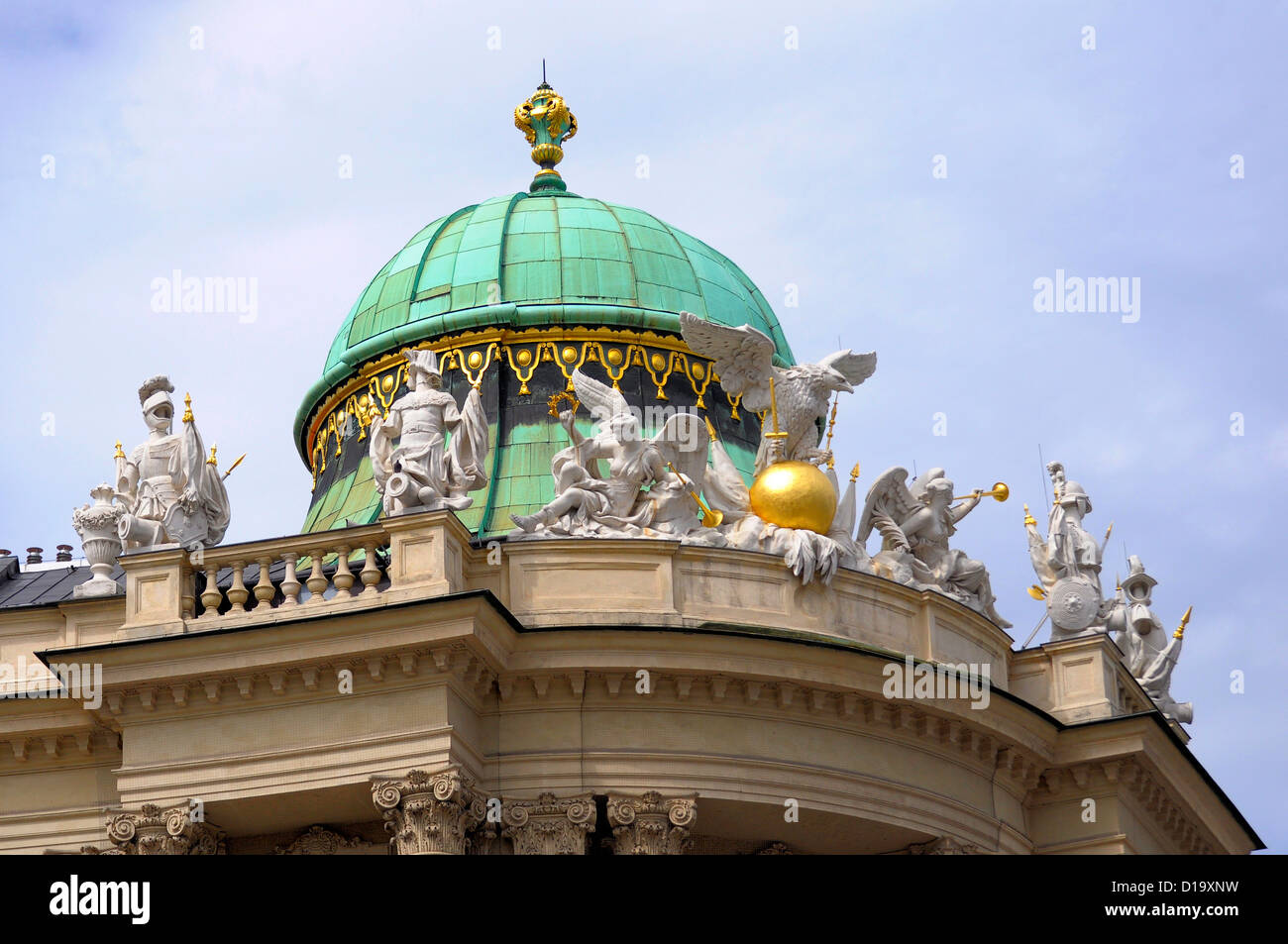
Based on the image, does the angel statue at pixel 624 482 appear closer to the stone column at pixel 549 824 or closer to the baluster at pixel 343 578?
the baluster at pixel 343 578

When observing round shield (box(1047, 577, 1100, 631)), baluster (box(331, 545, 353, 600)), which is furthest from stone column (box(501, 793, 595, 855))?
round shield (box(1047, 577, 1100, 631))

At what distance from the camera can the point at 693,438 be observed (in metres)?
32.0

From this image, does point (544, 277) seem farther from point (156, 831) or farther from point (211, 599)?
point (156, 831)

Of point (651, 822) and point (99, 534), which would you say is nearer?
point (651, 822)

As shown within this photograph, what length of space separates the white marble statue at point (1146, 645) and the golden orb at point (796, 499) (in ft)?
19.8

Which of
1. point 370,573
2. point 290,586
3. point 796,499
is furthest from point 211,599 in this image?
point 796,499

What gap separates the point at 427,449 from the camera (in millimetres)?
30641

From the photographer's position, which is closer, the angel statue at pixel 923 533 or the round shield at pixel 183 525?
the round shield at pixel 183 525

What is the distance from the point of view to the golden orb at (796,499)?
32.0m

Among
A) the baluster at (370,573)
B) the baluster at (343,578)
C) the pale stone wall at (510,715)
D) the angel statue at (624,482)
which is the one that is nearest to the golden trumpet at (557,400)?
the angel statue at (624,482)

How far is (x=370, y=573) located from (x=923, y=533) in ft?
24.4

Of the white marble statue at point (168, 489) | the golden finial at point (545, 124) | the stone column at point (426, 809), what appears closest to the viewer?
the stone column at point (426, 809)

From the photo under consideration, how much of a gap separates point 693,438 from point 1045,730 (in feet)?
17.8
